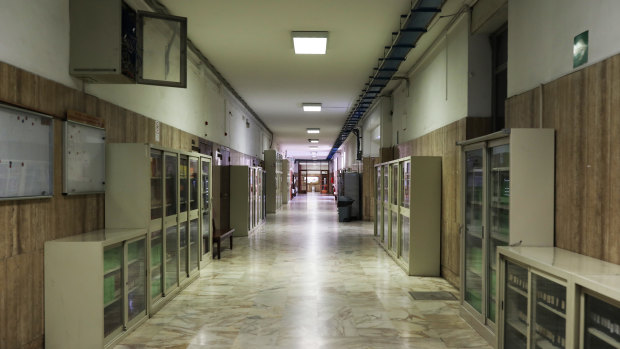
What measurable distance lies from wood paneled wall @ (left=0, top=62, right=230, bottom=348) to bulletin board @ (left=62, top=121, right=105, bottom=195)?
65mm

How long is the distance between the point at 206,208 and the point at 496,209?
4890 millimetres

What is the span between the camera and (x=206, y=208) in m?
7.33

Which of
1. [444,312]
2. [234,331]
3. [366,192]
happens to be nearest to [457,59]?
[444,312]

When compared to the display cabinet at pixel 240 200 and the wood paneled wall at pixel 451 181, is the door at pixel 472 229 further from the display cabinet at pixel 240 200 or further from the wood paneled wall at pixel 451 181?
the display cabinet at pixel 240 200

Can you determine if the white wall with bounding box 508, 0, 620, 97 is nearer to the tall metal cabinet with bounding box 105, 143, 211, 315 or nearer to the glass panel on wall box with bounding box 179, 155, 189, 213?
the tall metal cabinet with bounding box 105, 143, 211, 315

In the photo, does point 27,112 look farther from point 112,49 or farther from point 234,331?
point 234,331

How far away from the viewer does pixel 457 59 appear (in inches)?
236

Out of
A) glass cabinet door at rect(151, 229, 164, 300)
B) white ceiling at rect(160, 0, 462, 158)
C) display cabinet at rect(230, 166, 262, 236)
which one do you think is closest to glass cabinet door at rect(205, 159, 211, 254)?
glass cabinet door at rect(151, 229, 164, 300)

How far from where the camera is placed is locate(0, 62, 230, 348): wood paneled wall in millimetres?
3047

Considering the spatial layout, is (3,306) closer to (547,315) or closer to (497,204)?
(547,315)

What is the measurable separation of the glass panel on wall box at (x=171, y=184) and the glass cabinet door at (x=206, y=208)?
4.24 feet

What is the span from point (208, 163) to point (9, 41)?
14.5 ft

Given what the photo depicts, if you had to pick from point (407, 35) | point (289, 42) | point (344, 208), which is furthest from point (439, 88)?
point (344, 208)

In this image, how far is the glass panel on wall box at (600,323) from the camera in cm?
229
